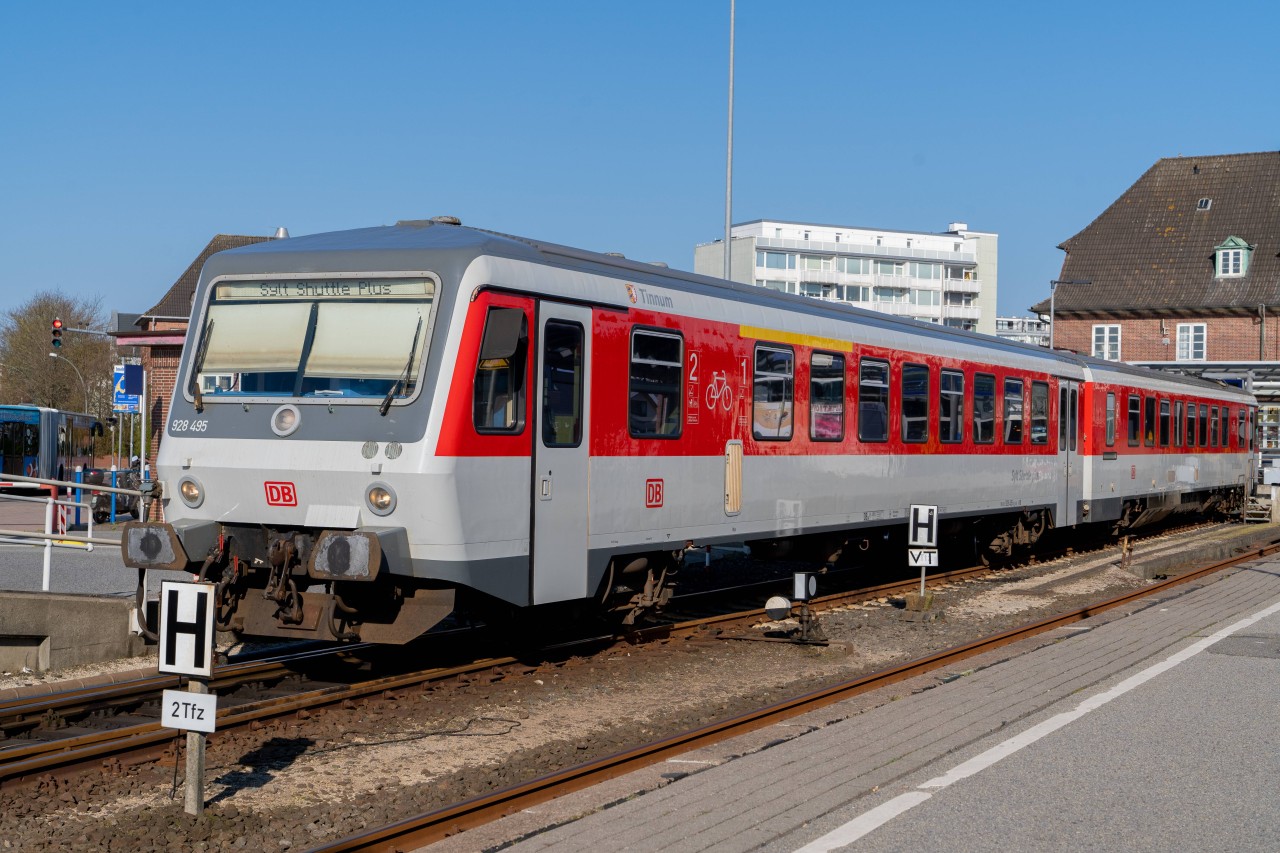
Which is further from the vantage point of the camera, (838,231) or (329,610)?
(838,231)

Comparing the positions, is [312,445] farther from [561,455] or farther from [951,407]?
[951,407]

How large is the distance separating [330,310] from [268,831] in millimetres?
4293

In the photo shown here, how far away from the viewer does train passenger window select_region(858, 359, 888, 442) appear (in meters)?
15.4

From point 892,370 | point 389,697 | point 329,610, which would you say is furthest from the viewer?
point 892,370

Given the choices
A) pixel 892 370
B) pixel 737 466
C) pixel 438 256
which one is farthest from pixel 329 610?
pixel 892 370

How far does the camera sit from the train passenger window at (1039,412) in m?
20.8

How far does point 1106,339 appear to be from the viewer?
216 ft

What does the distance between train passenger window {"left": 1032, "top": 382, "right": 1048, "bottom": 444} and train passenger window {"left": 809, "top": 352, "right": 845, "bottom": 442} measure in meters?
6.87

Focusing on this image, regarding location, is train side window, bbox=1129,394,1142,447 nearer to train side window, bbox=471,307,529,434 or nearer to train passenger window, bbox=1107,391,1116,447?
train passenger window, bbox=1107,391,1116,447

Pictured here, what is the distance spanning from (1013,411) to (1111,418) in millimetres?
5131

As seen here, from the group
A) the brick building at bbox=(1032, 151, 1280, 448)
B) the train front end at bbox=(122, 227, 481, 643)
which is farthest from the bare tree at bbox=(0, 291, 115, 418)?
the train front end at bbox=(122, 227, 481, 643)

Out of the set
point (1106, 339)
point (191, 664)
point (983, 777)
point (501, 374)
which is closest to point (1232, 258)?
point (1106, 339)

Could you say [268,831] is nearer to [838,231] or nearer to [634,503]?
[634,503]

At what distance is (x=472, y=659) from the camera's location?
11.8m
